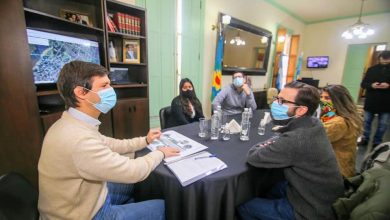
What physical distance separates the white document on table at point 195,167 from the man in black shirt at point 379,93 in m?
3.28

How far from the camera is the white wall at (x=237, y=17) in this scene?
3553 mm

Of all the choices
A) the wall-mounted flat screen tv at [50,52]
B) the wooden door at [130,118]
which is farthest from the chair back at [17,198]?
the wooden door at [130,118]

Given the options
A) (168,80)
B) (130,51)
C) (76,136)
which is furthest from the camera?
(168,80)

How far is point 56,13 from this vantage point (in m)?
2.02

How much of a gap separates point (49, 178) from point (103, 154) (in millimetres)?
250

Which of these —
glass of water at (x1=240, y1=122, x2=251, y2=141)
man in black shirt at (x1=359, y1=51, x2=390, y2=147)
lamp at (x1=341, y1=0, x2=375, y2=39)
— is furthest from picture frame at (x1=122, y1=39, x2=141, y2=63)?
lamp at (x1=341, y1=0, x2=375, y2=39)

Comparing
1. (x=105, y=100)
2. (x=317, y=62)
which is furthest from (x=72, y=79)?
(x=317, y=62)

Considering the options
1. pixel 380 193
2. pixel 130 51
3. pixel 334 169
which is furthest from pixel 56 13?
pixel 380 193

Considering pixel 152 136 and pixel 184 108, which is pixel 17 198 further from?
pixel 184 108

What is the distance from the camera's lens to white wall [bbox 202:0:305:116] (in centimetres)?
355

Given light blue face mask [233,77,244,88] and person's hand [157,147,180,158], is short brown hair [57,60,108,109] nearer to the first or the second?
person's hand [157,147,180,158]

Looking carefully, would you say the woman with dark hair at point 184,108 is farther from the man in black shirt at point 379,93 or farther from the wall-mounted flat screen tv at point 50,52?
the man in black shirt at point 379,93

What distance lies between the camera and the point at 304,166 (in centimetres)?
96

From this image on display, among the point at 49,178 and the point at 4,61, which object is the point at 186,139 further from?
the point at 4,61
